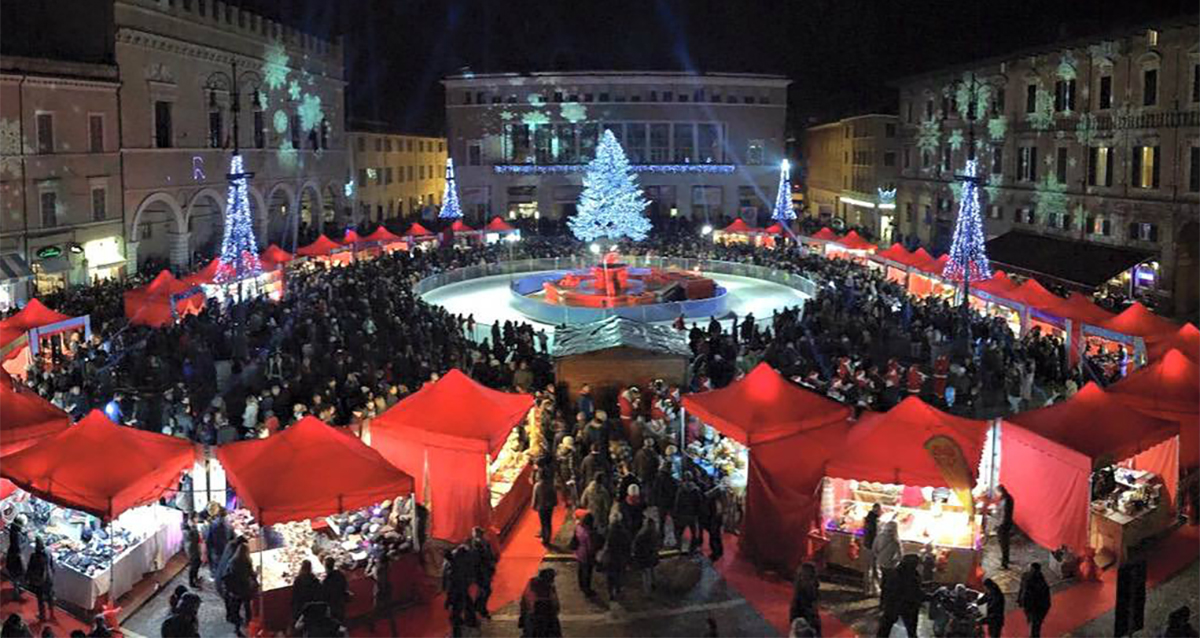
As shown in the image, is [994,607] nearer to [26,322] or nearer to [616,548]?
[616,548]

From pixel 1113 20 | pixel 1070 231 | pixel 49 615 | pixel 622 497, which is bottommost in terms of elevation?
pixel 49 615

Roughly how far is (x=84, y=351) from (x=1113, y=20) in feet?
114

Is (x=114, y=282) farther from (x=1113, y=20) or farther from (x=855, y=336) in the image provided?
(x=1113, y=20)

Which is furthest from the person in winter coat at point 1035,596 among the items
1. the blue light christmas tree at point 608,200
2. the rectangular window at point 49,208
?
Answer: the blue light christmas tree at point 608,200

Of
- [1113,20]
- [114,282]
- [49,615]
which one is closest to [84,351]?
[49,615]

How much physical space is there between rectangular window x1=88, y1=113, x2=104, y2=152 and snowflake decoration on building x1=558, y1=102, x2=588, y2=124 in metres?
35.3

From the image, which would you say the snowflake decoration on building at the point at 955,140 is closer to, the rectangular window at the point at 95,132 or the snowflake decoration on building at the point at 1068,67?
the snowflake decoration on building at the point at 1068,67

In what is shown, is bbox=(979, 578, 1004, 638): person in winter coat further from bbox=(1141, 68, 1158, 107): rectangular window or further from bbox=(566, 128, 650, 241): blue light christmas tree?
bbox=(566, 128, 650, 241): blue light christmas tree

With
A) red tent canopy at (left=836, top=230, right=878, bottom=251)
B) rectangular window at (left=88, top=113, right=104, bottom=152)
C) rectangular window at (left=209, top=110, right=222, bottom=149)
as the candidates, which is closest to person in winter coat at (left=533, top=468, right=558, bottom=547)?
rectangular window at (left=88, top=113, right=104, bottom=152)

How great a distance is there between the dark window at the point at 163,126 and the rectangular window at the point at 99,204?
4.08 m

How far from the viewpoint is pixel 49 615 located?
40.5ft

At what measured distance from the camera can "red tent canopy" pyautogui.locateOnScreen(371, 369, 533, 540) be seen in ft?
45.7

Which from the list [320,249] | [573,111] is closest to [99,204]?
[320,249]

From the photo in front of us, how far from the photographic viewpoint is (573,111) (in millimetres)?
67688
